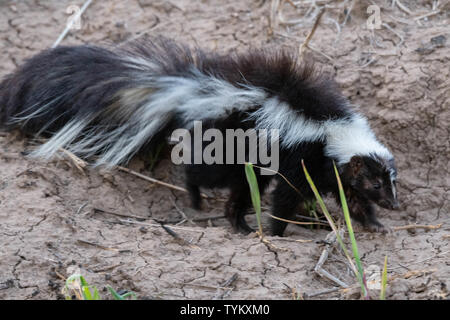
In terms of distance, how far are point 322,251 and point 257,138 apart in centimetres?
107

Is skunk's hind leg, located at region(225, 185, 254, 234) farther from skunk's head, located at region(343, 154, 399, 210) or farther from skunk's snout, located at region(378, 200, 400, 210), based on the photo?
skunk's snout, located at region(378, 200, 400, 210)

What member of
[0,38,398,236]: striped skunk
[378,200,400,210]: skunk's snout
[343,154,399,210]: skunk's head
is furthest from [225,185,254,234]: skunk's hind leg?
[378,200,400,210]: skunk's snout

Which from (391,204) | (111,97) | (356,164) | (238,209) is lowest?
(391,204)

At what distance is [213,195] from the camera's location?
584cm

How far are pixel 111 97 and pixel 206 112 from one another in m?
0.82

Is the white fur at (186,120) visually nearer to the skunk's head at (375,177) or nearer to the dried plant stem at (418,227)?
the skunk's head at (375,177)

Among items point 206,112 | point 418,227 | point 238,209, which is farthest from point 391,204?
point 206,112

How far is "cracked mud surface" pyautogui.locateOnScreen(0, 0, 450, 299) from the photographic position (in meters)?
3.76

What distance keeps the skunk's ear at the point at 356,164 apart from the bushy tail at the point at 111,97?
0.91 metres

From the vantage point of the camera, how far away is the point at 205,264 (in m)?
3.99

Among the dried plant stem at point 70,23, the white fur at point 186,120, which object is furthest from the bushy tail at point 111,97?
the dried plant stem at point 70,23

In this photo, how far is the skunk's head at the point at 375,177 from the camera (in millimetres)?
4594

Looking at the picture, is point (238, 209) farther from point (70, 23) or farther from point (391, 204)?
point (70, 23)
